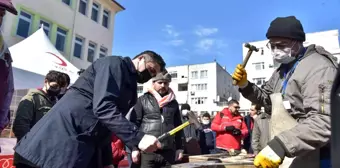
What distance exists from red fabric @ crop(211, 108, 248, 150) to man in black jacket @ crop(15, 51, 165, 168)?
160 inches

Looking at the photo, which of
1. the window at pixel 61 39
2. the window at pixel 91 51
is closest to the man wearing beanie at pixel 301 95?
the window at pixel 61 39

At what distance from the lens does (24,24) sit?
1460 cm

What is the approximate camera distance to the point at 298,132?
1.65m

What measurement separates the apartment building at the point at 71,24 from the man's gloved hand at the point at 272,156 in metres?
13.7

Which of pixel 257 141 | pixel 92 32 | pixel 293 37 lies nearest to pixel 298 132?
pixel 293 37

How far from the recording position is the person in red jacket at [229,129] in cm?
574

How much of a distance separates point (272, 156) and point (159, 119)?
7.34 feet

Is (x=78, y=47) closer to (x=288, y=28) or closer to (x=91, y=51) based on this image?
(x=91, y=51)

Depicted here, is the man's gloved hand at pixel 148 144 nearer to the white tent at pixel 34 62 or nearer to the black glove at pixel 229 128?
the black glove at pixel 229 128

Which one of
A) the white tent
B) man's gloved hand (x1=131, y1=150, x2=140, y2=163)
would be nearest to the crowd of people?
man's gloved hand (x1=131, y1=150, x2=140, y2=163)

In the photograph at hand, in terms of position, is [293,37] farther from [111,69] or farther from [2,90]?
[2,90]

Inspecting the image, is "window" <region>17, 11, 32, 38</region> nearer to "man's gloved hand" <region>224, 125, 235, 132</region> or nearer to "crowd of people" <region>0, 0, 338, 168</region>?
"man's gloved hand" <region>224, 125, 235, 132</region>

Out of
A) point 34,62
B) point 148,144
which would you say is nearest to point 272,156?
point 148,144

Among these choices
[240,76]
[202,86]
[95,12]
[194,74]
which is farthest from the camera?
[194,74]
